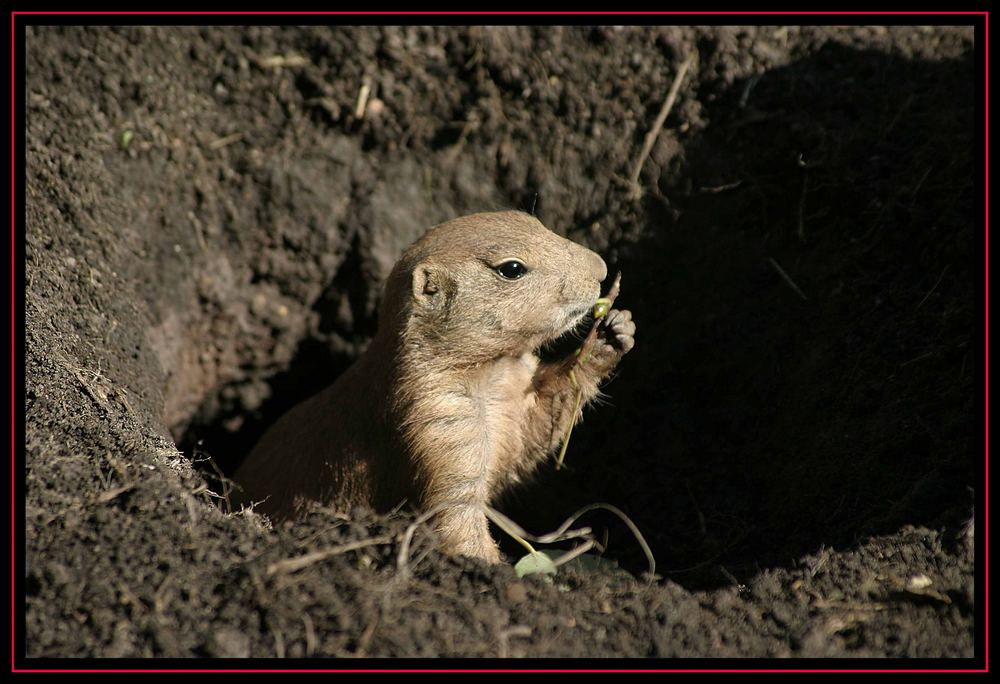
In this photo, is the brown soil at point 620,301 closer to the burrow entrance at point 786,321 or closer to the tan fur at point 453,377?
the burrow entrance at point 786,321

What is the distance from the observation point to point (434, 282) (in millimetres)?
4602

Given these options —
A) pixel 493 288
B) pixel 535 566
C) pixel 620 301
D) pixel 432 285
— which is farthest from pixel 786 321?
pixel 535 566

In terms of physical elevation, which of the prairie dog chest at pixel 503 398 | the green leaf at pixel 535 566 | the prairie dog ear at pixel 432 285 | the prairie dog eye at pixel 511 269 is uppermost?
the prairie dog eye at pixel 511 269

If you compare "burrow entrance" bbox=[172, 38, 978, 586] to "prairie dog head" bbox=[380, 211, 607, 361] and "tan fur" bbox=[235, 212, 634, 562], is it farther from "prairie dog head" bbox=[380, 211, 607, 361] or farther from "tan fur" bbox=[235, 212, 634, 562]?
"prairie dog head" bbox=[380, 211, 607, 361]

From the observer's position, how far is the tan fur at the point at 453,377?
4.54 m

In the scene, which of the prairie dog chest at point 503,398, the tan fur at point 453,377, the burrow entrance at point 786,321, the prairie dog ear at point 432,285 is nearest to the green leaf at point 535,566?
the tan fur at point 453,377

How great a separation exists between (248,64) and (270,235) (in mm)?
1347

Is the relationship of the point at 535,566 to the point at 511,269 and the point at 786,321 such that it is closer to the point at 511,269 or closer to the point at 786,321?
the point at 511,269

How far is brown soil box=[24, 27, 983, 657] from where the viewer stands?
10.9 feet

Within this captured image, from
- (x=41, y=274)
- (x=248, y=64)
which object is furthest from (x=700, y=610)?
(x=248, y=64)

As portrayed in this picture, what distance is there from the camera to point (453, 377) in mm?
4719

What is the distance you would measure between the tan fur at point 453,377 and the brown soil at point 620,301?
1.36ft

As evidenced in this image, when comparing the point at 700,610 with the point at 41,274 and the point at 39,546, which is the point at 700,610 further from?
the point at 41,274

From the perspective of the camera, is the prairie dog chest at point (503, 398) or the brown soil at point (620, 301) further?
the prairie dog chest at point (503, 398)
